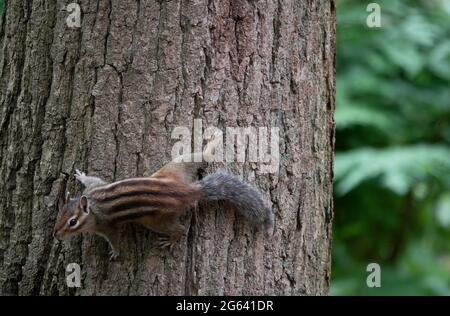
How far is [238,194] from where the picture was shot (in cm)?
254

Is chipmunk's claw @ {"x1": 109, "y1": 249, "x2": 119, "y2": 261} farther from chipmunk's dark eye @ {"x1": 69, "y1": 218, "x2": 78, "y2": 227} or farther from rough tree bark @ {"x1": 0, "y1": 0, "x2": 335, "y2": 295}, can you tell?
chipmunk's dark eye @ {"x1": 69, "y1": 218, "x2": 78, "y2": 227}

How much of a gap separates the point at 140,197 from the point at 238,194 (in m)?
0.36

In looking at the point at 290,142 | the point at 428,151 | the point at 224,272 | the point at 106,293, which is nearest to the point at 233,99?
the point at 290,142

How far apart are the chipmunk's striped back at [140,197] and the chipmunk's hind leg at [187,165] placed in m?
0.04

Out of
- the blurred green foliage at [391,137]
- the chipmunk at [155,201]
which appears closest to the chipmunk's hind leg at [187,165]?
the chipmunk at [155,201]

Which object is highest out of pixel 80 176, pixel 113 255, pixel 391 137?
pixel 391 137

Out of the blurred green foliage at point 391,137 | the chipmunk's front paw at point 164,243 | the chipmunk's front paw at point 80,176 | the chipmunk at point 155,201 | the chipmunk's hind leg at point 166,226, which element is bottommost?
the chipmunk's front paw at point 164,243

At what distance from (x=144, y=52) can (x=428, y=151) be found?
9.37 feet

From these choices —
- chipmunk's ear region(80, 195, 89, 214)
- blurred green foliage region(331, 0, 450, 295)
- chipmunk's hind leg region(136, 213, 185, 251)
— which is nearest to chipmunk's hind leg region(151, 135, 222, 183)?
chipmunk's hind leg region(136, 213, 185, 251)

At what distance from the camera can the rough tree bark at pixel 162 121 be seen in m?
2.55

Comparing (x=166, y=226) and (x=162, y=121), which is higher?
(x=162, y=121)

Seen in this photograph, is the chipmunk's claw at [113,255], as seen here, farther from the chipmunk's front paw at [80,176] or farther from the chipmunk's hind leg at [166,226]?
the chipmunk's front paw at [80,176]

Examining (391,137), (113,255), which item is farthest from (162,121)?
(391,137)

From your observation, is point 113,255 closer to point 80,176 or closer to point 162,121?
point 80,176
